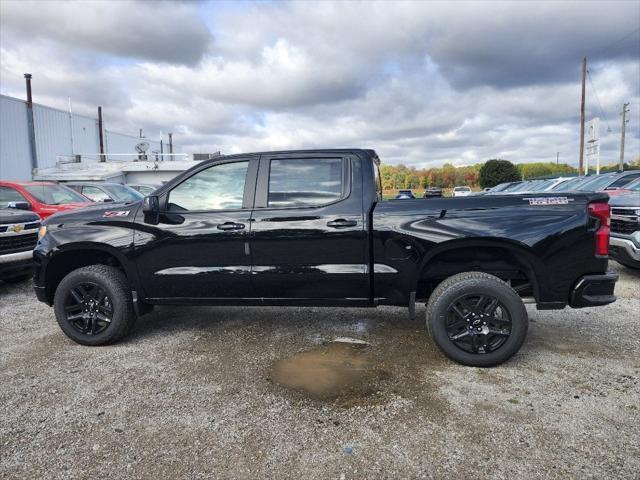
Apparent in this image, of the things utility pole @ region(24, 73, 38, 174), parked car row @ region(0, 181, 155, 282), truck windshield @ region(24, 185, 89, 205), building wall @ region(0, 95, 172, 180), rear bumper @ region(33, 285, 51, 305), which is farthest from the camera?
utility pole @ region(24, 73, 38, 174)

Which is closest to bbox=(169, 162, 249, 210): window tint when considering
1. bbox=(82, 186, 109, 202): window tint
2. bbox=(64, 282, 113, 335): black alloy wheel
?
bbox=(64, 282, 113, 335): black alloy wheel

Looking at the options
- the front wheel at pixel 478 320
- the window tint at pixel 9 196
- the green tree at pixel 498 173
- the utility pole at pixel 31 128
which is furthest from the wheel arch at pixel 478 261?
the green tree at pixel 498 173

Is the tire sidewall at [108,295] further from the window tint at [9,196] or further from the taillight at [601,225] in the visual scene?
the window tint at [9,196]

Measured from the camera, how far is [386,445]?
2.57m

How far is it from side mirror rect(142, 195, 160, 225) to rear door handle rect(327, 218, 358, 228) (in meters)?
1.61

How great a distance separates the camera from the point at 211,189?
4.10 metres

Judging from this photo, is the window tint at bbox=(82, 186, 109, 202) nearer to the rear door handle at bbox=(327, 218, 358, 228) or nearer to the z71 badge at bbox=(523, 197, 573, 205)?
the rear door handle at bbox=(327, 218, 358, 228)

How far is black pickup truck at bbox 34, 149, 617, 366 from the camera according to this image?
3562 mm

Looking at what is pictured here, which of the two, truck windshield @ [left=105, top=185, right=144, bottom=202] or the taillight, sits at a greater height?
truck windshield @ [left=105, top=185, right=144, bottom=202]

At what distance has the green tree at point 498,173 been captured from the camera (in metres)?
40.5

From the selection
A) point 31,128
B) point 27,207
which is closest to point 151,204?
point 27,207

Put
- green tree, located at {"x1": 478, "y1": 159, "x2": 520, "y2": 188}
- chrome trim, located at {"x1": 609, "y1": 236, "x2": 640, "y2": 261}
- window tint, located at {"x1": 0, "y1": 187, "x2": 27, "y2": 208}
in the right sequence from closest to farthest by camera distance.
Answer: chrome trim, located at {"x1": 609, "y1": 236, "x2": 640, "y2": 261}
window tint, located at {"x1": 0, "y1": 187, "x2": 27, "y2": 208}
green tree, located at {"x1": 478, "y1": 159, "x2": 520, "y2": 188}

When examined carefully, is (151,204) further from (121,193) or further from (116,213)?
(121,193)

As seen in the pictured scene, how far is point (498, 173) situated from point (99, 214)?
4169 cm
